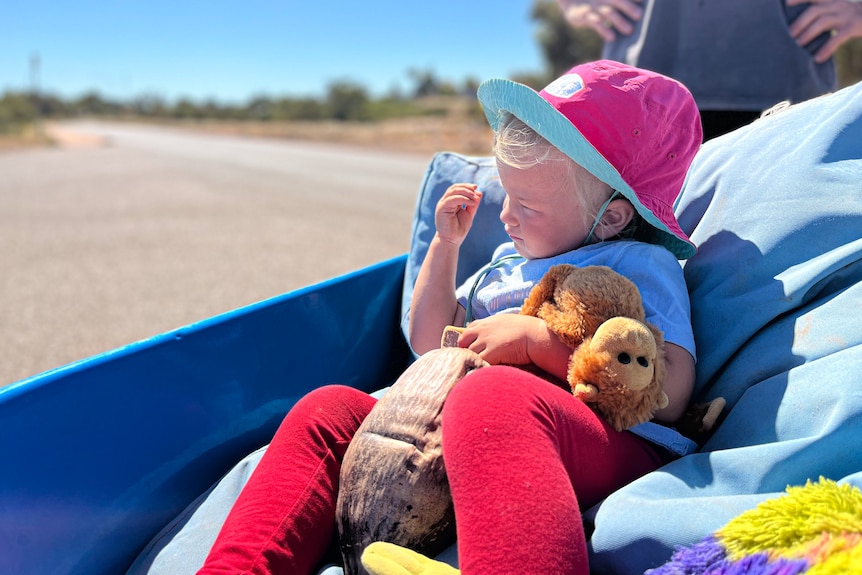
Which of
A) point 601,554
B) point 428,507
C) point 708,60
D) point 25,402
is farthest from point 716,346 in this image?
point 25,402

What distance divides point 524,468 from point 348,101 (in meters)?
66.9

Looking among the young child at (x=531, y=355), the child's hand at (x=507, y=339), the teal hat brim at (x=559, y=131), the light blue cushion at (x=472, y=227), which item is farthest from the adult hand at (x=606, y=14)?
the child's hand at (x=507, y=339)

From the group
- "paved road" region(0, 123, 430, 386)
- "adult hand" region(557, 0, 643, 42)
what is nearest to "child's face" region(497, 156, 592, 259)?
"adult hand" region(557, 0, 643, 42)

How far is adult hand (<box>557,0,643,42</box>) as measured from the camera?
254 cm

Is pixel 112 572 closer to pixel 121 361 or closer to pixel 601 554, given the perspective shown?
pixel 121 361

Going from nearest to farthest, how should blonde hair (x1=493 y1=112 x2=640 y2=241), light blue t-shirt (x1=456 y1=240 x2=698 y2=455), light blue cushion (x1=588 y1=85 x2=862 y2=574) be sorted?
light blue cushion (x1=588 y1=85 x2=862 y2=574) → light blue t-shirt (x1=456 y1=240 x2=698 y2=455) → blonde hair (x1=493 y1=112 x2=640 y2=241)

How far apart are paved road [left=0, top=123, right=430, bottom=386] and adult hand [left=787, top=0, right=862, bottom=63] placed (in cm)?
376

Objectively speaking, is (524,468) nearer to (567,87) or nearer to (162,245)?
(567,87)

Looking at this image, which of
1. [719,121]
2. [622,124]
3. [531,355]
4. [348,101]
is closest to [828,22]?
[719,121]

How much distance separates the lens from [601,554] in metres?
1.20

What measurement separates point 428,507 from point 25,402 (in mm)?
791

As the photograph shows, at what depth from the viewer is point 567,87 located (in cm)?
156

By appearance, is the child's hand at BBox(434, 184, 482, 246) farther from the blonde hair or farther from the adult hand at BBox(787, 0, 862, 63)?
the adult hand at BBox(787, 0, 862, 63)

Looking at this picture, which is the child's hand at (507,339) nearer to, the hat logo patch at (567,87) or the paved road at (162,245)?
the hat logo patch at (567,87)
